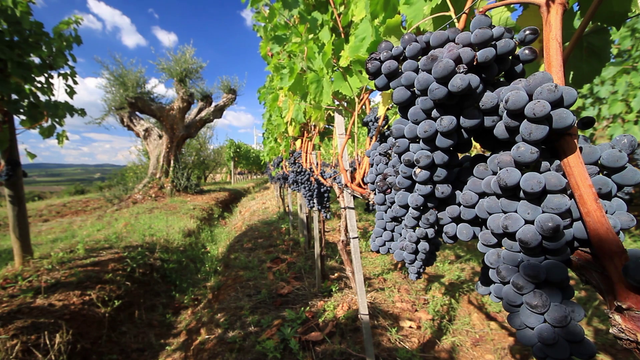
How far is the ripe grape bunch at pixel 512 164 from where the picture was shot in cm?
65

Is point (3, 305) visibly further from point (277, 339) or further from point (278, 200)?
point (278, 200)

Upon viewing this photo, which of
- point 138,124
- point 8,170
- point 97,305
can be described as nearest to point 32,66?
point 8,170

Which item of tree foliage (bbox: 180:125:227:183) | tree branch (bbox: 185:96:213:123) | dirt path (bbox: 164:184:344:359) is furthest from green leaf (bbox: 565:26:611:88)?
tree foliage (bbox: 180:125:227:183)

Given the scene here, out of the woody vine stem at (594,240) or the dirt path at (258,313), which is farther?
the dirt path at (258,313)

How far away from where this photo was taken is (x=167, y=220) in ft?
28.2

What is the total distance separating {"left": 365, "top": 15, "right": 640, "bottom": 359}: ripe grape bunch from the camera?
652 millimetres

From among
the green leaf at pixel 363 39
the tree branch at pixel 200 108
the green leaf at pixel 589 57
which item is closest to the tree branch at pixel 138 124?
the tree branch at pixel 200 108

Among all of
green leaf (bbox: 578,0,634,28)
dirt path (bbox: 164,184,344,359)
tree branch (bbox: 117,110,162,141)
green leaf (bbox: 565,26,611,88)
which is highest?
tree branch (bbox: 117,110,162,141)

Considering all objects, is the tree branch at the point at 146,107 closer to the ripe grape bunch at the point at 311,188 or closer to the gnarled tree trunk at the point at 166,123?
the gnarled tree trunk at the point at 166,123

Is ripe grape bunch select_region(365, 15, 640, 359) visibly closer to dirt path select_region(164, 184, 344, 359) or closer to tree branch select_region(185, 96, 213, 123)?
dirt path select_region(164, 184, 344, 359)

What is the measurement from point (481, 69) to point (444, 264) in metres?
4.70

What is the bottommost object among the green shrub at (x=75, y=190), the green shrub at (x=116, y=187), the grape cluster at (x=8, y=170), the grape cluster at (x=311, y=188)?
the green shrub at (x=75, y=190)

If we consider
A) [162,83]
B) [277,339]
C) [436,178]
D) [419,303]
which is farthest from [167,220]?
[162,83]

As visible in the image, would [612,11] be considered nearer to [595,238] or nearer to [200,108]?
[595,238]
